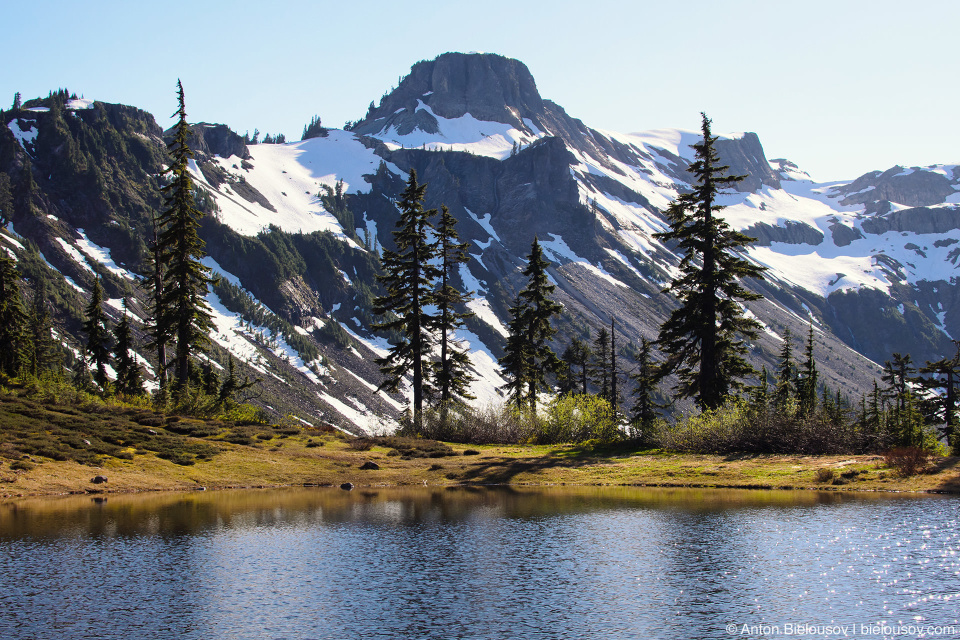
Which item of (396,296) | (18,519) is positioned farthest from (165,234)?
(18,519)

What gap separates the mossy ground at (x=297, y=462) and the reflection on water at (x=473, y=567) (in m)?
2.88

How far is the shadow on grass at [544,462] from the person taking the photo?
116ft

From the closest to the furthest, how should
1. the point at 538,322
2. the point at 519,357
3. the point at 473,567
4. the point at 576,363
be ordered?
the point at 473,567 → the point at 538,322 → the point at 519,357 → the point at 576,363

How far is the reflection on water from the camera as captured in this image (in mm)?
14430

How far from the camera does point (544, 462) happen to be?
3719 centimetres

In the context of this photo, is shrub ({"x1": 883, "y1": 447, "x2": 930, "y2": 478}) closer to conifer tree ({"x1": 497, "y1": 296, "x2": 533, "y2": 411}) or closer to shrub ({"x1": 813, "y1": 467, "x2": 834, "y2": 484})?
shrub ({"x1": 813, "y1": 467, "x2": 834, "y2": 484})

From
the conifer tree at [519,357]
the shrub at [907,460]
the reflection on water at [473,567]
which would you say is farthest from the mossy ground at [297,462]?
the conifer tree at [519,357]

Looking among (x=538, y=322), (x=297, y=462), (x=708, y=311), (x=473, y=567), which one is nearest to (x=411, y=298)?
(x=538, y=322)

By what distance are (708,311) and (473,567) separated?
2839 cm

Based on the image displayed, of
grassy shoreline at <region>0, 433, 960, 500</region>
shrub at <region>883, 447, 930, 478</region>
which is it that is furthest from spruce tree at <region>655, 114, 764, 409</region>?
shrub at <region>883, 447, 930, 478</region>

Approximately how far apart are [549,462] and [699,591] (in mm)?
20928

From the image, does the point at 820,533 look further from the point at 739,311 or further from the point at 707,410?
the point at 739,311

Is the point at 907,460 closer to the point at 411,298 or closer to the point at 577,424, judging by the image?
the point at 577,424

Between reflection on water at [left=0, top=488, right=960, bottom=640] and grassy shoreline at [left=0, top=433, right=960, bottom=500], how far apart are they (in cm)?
248
